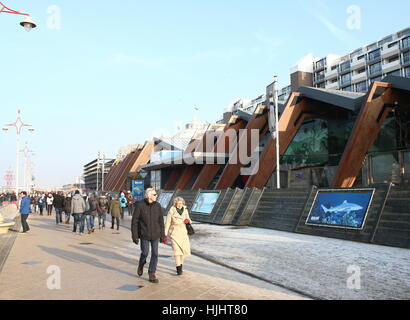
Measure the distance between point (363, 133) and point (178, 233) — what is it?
14.8 m

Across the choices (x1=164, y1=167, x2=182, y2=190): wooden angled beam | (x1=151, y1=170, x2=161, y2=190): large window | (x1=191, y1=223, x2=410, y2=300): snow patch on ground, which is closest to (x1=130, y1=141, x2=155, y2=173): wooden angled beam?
(x1=151, y1=170, x2=161, y2=190): large window

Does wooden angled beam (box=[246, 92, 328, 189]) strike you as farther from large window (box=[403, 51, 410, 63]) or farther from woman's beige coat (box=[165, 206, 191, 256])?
large window (box=[403, 51, 410, 63])

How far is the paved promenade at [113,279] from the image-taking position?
207 inches

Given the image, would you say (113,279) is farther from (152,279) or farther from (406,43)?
(406,43)

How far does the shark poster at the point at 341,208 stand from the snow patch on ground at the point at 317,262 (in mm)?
666

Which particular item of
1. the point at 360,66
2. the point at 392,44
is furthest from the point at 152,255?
the point at 360,66

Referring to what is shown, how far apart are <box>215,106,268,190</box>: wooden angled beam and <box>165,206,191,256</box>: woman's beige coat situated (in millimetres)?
18763

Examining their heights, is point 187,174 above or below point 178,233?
above

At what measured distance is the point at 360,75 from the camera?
70875mm

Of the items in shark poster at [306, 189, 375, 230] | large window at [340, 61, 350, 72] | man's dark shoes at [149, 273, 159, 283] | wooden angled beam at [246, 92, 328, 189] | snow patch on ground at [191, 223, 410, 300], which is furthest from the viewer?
large window at [340, 61, 350, 72]

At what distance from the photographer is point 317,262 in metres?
7.46

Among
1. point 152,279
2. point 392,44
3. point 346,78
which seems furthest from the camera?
point 346,78

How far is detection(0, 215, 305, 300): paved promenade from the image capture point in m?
5.25
